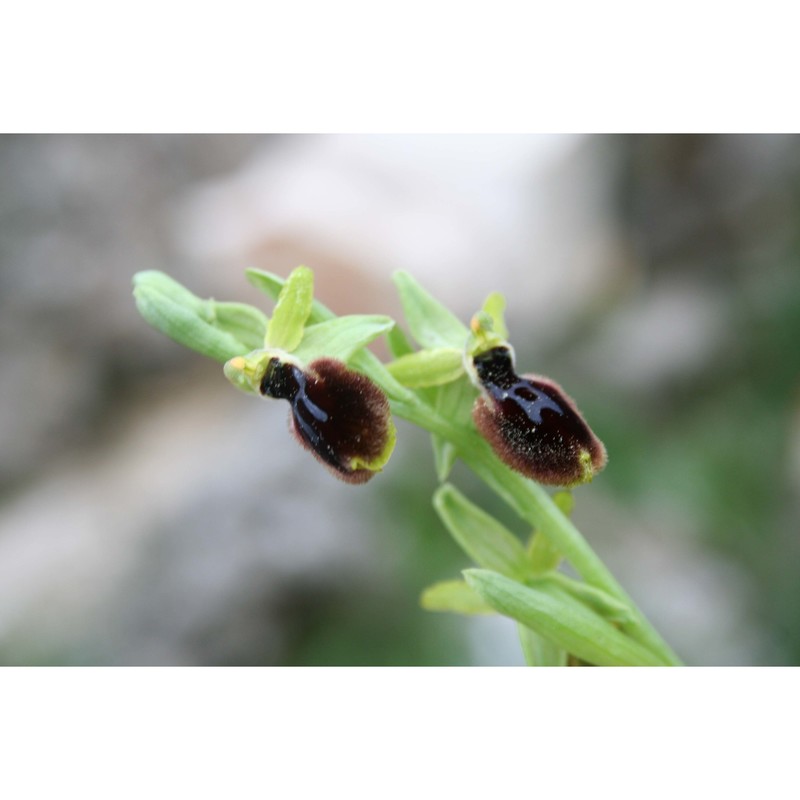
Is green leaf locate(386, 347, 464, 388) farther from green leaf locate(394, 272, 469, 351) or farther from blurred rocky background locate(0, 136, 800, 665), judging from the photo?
blurred rocky background locate(0, 136, 800, 665)

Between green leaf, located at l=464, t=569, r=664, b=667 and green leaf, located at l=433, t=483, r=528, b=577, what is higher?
green leaf, located at l=433, t=483, r=528, b=577

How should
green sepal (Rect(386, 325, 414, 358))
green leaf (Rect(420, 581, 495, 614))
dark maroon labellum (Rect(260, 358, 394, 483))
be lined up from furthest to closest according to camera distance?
green leaf (Rect(420, 581, 495, 614)) → green sepal (Rect(386, 325, 414, 358)) → dark maroon labellum (Rect(260, 358, 394, 483))

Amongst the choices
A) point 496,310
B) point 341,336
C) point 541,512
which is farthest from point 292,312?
point 541,512

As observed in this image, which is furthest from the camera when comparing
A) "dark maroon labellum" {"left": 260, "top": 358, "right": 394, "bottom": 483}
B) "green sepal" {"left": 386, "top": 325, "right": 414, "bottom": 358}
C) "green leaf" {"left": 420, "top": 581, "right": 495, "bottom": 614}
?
"green leaf" {"left": 420, "top": 581, "right": 495, "bottom": 614}

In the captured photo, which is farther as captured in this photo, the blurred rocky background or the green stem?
the blurred rocky background

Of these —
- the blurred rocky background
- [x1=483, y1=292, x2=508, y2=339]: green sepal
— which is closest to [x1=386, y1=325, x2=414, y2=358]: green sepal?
[x1=483, y1=292, x2=508, y2=339]: green sepal

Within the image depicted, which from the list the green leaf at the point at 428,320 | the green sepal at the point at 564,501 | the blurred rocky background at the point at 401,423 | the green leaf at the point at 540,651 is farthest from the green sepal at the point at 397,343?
the blurred rocky background at the point at 401,423

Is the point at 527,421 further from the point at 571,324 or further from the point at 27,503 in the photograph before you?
the point at 27,503
